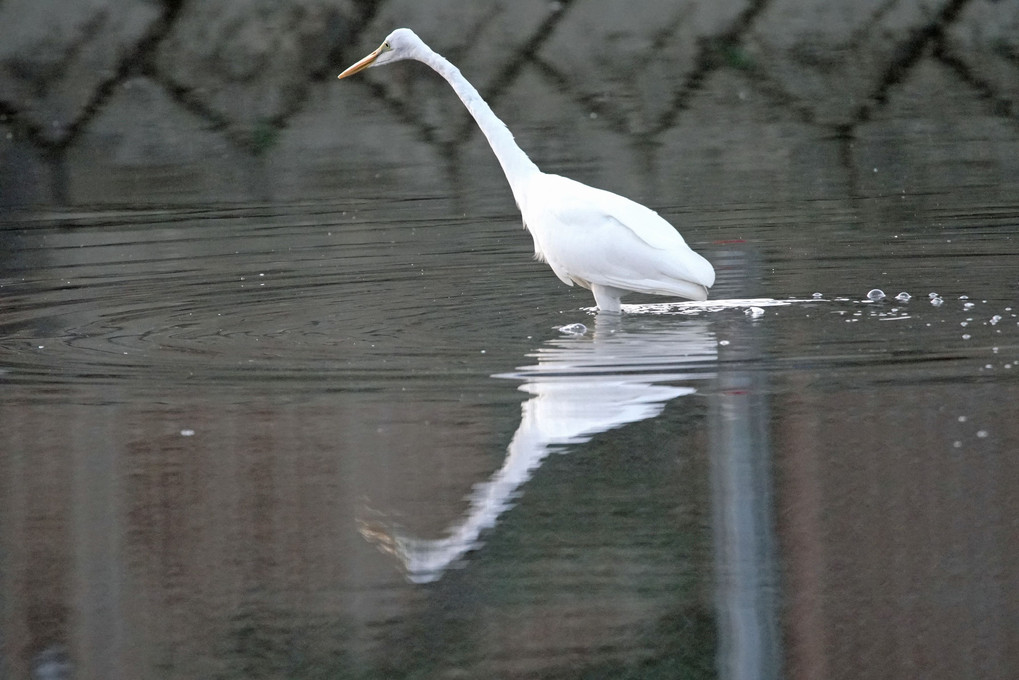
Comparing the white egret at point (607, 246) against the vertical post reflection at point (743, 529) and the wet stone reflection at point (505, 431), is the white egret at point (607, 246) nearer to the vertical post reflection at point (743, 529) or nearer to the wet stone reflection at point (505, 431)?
the wet stone reflection at point (505, 431)

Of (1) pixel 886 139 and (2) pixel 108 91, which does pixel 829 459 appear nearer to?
(1) pixel 886 139

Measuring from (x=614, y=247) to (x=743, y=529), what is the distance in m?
2.95

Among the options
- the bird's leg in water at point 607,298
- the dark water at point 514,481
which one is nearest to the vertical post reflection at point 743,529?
the dark water at point 514,481

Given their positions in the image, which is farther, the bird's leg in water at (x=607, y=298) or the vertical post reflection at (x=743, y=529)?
the bird's leg in water at (x=607, y=298)

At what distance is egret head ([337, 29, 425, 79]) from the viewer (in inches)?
296

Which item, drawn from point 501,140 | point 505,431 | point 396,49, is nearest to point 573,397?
point 505,431

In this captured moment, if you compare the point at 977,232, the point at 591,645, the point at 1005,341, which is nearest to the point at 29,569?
the point at 591,645

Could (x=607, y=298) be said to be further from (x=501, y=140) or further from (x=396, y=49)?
(x=396, y=49)

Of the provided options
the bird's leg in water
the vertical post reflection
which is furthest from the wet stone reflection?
the bird's leg in water

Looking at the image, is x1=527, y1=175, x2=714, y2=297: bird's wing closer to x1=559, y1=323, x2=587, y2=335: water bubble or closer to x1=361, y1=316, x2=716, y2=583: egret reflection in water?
x1=361, y1=316, x2=716, y2=583: egret reflection in water

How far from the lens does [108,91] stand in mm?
14484

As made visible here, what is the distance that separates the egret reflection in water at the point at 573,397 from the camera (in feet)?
12.5

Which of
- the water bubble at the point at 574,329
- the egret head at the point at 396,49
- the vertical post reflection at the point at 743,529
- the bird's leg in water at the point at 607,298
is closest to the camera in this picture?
the vertical post reflection at the point at 743,529

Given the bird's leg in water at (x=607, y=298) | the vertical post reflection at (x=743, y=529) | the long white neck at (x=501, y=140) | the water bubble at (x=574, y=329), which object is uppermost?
the long white neck at (x=501, y=140)
